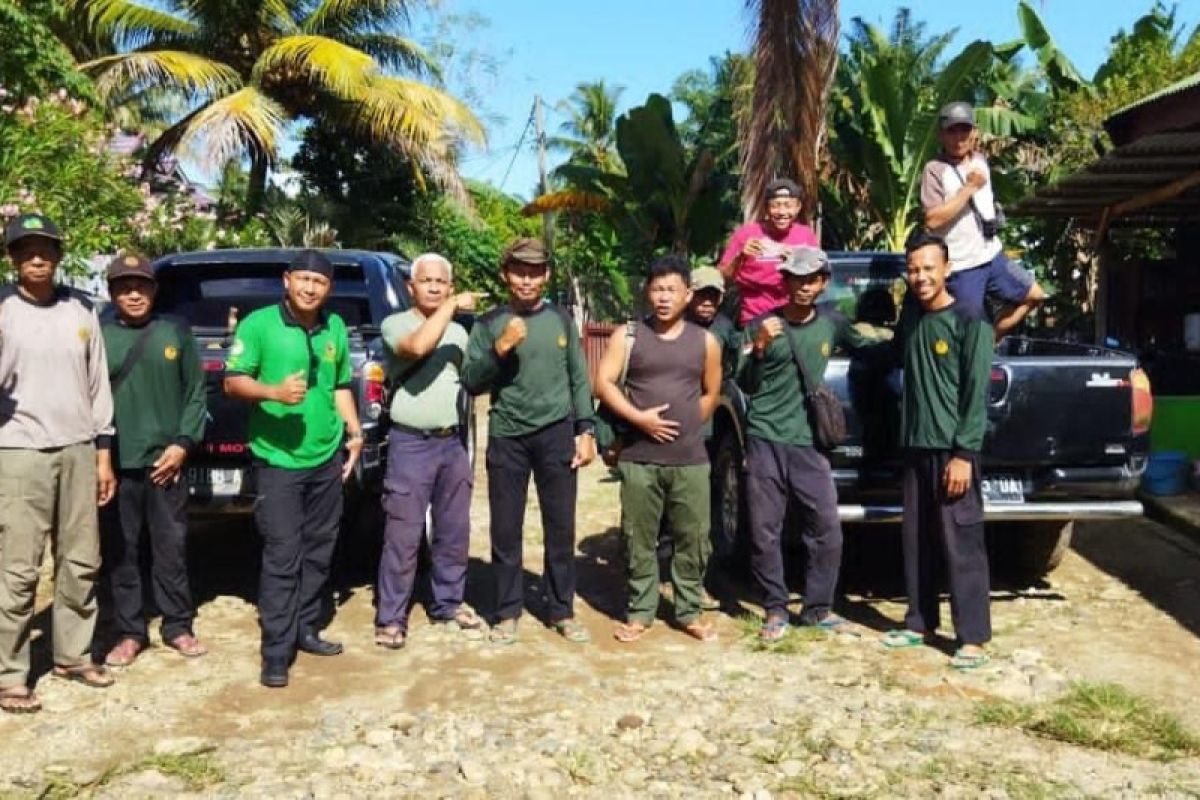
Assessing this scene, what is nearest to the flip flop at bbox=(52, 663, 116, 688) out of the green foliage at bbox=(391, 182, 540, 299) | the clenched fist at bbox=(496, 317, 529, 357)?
the clenched fist at bbox=(496, 317, 529, 357)

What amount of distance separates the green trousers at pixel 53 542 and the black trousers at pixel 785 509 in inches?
112

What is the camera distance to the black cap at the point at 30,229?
13.2ft

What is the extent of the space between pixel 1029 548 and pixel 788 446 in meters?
2.00

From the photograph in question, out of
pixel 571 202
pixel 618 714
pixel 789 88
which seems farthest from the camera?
pixel 571 202

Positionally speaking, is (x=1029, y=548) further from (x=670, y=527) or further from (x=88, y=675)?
(x=88, y=675)

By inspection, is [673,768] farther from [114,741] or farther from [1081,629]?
[1081,629]

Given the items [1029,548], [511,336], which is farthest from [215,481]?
[1029,548]

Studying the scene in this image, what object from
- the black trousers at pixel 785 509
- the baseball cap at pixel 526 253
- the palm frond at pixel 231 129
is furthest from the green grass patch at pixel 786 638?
the palm frond at pixel 231 129

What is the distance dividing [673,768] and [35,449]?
104 inches

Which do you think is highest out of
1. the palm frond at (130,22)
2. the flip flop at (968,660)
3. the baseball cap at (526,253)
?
the palm frond at (130,22)

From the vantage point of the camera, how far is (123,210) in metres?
11.8

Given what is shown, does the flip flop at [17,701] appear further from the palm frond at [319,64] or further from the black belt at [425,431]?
the palm frond at [319,64]

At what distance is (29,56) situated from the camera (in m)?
11.7

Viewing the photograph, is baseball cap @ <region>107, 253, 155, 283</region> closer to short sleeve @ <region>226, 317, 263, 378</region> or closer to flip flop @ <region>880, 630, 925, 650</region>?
short sleeve @ <region>226, 317, 263, 378</region>
